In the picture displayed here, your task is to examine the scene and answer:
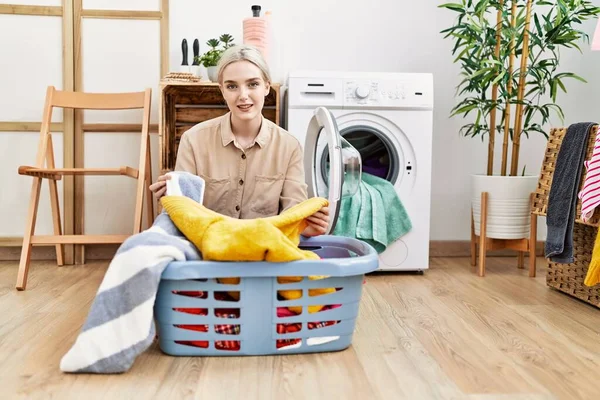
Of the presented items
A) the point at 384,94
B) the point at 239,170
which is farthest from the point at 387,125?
the point at 239,170

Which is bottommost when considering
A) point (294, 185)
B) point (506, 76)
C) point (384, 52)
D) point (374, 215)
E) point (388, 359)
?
point (388, 359)

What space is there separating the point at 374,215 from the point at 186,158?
3.10 ft

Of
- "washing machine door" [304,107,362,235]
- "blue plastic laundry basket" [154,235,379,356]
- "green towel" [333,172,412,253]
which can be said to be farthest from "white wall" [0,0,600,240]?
"blue plastic laundry basket" [154,235,379,356]

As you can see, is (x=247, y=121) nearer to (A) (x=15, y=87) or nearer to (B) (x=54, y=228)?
(B) (x=54, y=228)

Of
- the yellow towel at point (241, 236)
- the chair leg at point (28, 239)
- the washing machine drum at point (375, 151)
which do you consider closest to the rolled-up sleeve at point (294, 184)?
the yellow towel at point (241, 236)

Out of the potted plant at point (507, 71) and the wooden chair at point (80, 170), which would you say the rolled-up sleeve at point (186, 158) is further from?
the potted plant at point (507, 71)

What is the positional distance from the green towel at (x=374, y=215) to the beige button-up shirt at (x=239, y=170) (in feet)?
2.00

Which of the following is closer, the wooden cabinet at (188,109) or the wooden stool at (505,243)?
the wooden stool at (505,243)

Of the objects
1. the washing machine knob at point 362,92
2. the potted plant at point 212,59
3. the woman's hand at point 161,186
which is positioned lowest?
the woman's hand at point 161,186

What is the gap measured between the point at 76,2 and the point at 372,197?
5.67 feet

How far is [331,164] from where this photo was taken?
1.69 meters

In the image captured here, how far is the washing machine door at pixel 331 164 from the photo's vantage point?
1.69m

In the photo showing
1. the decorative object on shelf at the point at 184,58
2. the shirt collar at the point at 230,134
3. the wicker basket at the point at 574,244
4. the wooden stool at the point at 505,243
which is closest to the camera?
the shirt collar at the point at 230,134

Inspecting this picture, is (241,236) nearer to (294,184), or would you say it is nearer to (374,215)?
Result: (294,184)
